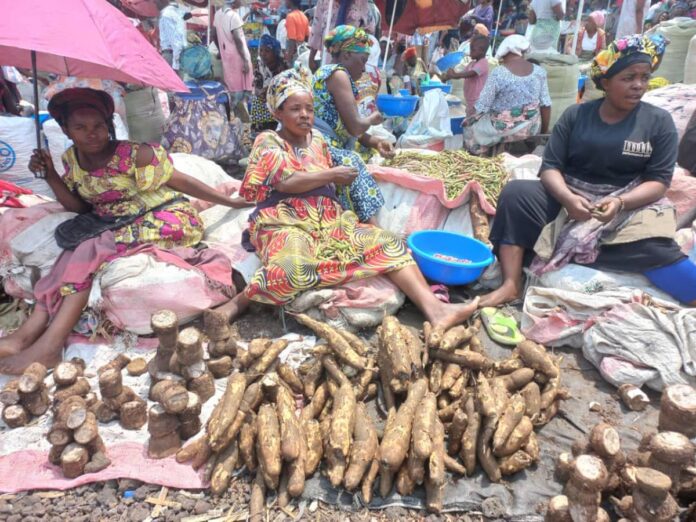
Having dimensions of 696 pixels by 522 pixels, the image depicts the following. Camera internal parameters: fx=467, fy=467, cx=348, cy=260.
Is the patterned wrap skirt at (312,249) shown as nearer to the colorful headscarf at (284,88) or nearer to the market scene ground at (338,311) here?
the market scene ground at (338,311)

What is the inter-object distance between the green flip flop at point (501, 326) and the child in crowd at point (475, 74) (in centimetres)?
374

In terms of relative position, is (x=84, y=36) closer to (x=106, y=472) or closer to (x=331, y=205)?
(x=331, y=205)

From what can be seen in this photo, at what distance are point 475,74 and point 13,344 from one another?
6010 mm

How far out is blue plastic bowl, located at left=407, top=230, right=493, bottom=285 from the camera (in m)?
3.38

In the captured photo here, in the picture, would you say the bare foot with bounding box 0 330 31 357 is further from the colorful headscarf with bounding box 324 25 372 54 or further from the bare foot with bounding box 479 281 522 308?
the colorful headscarf with bounding box 324 25 372 54

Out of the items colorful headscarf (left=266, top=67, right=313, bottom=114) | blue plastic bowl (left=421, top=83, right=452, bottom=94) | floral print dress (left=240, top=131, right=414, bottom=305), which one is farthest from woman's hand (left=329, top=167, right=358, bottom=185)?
blue plastic bowl (left=421, top=83, right=452, bottom=94)

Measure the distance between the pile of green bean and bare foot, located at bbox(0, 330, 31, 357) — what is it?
3.19 meters

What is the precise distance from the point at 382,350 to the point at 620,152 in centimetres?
212

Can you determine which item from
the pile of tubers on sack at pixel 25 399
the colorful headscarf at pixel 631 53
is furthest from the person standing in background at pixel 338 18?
the pile of tubers on sack at pixel 25 399

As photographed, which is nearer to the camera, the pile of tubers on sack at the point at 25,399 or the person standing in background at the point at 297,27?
the pile of tubers on sack at the point at 25,399

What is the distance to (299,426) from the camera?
2.12m

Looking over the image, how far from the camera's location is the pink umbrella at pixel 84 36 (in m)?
2.28

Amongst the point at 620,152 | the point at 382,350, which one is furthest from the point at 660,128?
the point at 382,350

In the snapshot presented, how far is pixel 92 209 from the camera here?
11.2 feet
